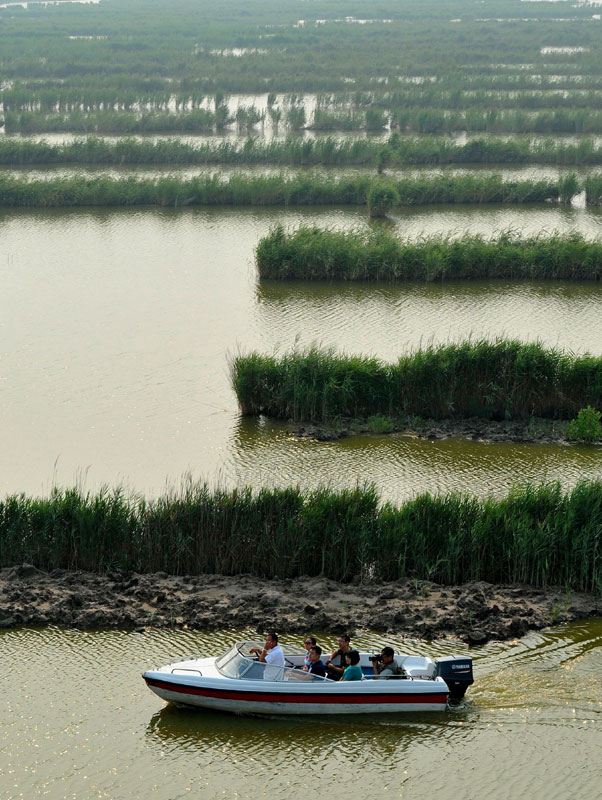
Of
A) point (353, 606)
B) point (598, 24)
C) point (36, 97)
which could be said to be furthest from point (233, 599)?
point (598, 24)

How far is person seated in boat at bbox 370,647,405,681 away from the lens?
46.3ft

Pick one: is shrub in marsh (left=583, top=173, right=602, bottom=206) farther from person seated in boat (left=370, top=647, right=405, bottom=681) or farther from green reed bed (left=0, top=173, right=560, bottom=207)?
person seated in boat (left=370, top=647, right=405, bottom=681)

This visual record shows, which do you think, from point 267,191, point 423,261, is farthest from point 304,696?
A: point 267,191

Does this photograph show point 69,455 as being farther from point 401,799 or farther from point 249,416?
point 401,799

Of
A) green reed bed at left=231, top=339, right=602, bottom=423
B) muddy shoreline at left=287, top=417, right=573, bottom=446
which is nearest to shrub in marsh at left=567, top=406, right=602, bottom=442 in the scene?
muddy shoreline at left=287, top=417, right=573, bottom=446

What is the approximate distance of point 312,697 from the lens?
14008mm

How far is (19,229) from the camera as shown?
4250 centimetres

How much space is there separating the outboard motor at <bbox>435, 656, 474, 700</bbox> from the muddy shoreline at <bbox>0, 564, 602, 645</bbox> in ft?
5.52

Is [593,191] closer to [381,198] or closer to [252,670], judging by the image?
[381,198]

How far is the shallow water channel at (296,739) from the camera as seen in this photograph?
13.0m

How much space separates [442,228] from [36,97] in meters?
36.1

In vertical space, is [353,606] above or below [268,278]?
below

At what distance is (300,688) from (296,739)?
63 centimetres

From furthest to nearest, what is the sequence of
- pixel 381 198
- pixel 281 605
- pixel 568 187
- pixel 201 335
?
pixel 568 187 → pixel 381 198 → pixel 201 335 → pixel 281 605
